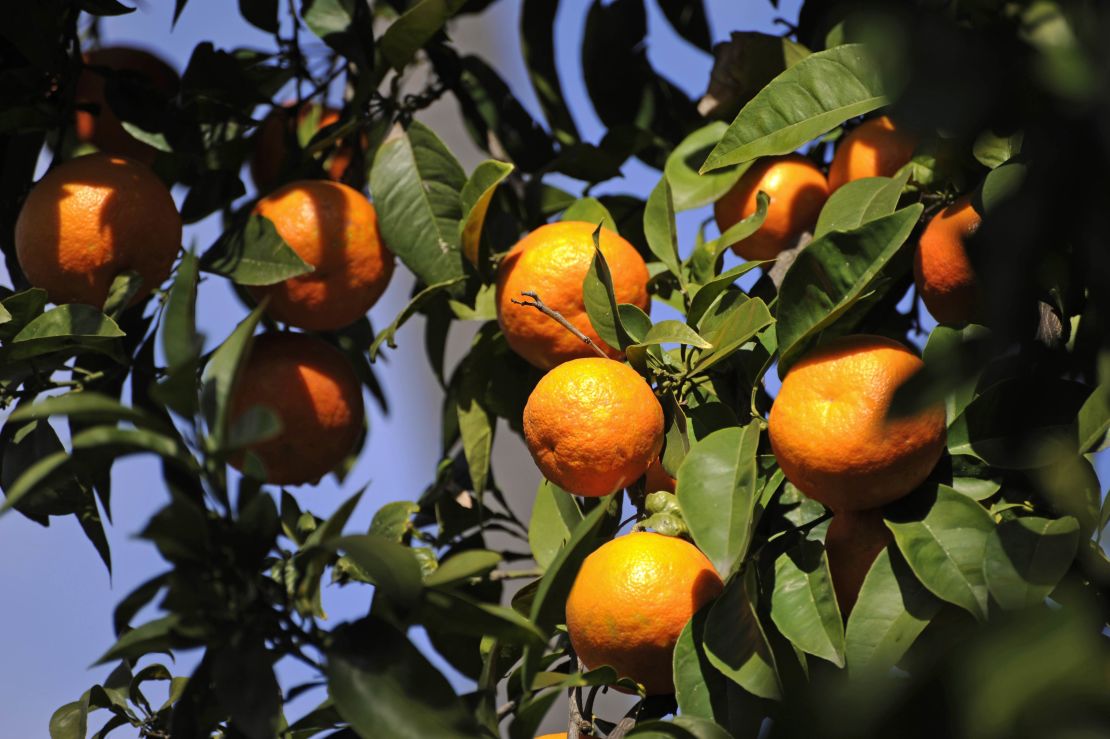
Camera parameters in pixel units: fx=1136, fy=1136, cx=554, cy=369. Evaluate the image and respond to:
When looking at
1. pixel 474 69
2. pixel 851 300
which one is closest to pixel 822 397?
pixel 851 300

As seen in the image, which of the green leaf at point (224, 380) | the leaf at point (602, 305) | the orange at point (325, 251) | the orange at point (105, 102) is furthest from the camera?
the orange at point (105, 102)

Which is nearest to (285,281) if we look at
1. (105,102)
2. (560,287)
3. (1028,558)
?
(560,287)

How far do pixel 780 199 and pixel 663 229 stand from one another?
0.16 meters

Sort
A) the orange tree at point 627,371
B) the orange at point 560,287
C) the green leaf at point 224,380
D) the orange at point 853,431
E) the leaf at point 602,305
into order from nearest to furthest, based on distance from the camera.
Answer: the orange tree at point 627,371 < the green leaf at point 224,380 < the orange at point 853,431 < the leaf at point 602,305 < the orange at point 560,287

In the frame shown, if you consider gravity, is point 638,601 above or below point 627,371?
below

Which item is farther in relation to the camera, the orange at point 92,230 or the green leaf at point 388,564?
the orange at point 92,230

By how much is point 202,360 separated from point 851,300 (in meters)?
0.68

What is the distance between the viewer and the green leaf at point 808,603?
87cm

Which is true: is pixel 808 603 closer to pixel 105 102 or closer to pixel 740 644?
pixel 740 644

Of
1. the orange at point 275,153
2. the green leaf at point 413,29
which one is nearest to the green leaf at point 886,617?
the green leaf at point 413,29

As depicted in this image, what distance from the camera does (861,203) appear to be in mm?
1086

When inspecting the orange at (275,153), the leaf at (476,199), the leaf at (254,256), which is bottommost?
the leaf at (476,199)

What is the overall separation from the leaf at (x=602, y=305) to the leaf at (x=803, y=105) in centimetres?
14

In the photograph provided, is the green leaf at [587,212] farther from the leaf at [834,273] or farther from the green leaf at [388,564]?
the green leaf at [388,564]
